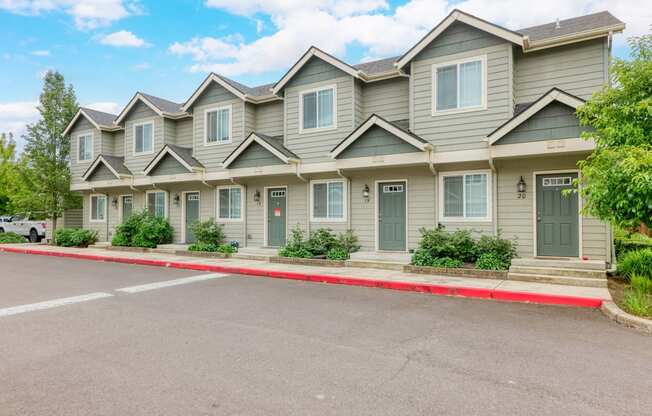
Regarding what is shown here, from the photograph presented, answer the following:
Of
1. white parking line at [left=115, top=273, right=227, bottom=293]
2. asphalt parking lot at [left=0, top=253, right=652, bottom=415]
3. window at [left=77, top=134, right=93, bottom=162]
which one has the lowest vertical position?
white parking line at [left=115, top=273, right=227, bottom=293]

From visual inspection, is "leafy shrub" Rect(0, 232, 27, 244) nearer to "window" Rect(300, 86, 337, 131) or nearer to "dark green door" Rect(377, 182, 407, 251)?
"window" Rect(300, 86, 337, 131)

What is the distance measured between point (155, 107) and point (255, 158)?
256 inches

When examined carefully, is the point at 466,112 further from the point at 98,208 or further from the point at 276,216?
the point at 98,208

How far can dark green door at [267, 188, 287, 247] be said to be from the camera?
47.0 feet

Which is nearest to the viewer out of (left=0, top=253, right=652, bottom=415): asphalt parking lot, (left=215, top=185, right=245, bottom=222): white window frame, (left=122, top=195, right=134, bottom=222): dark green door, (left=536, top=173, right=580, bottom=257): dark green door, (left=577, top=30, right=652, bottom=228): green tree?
(left=0, top=253, right=652, bottom=415): asphalt parking lot

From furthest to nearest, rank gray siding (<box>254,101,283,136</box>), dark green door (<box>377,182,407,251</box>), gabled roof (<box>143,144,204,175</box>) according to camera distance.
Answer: gabled roof (<box>143,144,204,175</box>) < gray siding (<box>254,101,283,136</box>) < dark green door (<box>377,182,407,251</box>)

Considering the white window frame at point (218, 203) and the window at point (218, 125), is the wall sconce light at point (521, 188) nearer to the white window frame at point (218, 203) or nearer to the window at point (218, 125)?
the white window frame at point (218, 203)

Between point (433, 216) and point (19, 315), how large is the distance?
9696 millimetres

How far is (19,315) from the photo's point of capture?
6.27 m

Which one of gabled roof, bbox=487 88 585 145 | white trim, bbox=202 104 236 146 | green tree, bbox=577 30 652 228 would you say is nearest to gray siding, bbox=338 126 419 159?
gabled roof, bbox=487 88 585 145

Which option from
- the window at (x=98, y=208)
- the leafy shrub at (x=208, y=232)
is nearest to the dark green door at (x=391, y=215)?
the leafy shrub at (x=208, y=232)

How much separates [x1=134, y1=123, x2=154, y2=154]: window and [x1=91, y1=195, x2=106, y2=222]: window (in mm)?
3540

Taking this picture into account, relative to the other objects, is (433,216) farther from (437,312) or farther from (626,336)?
(626,336)

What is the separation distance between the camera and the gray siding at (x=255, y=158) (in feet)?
44.7
